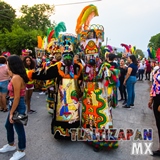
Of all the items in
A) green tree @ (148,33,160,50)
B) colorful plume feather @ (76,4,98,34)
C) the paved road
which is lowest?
the paved road

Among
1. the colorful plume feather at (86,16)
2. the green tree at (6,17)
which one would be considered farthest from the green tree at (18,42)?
the colorful plume feather at (86,16)

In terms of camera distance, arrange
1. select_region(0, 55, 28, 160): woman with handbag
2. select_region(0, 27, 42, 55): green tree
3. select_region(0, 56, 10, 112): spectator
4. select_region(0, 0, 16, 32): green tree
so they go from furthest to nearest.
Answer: select_region(0, 0, 16, 32): green tree, select_region(0, 27, 42, 55): green tree, select_region(0, 56, 10, 112): spectator, select_region(0, 55, 28, 160): woman with handbag

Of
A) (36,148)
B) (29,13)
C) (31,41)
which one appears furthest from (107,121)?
(29,13)

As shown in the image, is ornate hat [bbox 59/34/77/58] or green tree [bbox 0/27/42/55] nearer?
ornate hat [bbox 59/34/77/58]

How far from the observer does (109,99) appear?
3268 mm

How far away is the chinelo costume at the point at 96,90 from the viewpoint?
3037mm

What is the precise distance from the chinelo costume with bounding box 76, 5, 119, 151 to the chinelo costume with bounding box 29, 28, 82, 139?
0.18m

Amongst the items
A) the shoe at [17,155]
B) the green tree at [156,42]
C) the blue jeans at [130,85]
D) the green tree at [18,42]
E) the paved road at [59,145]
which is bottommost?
the paved road at [59,145]

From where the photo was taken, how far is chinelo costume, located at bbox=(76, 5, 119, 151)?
304 cm

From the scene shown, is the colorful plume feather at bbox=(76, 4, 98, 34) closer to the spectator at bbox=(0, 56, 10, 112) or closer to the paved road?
the paved road

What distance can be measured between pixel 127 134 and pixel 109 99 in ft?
3.13

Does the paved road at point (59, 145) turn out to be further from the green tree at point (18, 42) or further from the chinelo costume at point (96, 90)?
the green tree at point (18, 42)

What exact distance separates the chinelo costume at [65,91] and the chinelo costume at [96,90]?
179 mm

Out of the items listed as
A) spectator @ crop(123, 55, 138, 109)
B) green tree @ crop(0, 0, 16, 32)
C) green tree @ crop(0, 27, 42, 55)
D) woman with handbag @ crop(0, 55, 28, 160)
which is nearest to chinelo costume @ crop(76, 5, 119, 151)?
woman with handbag @ crop(0, 55, 28, 160)
